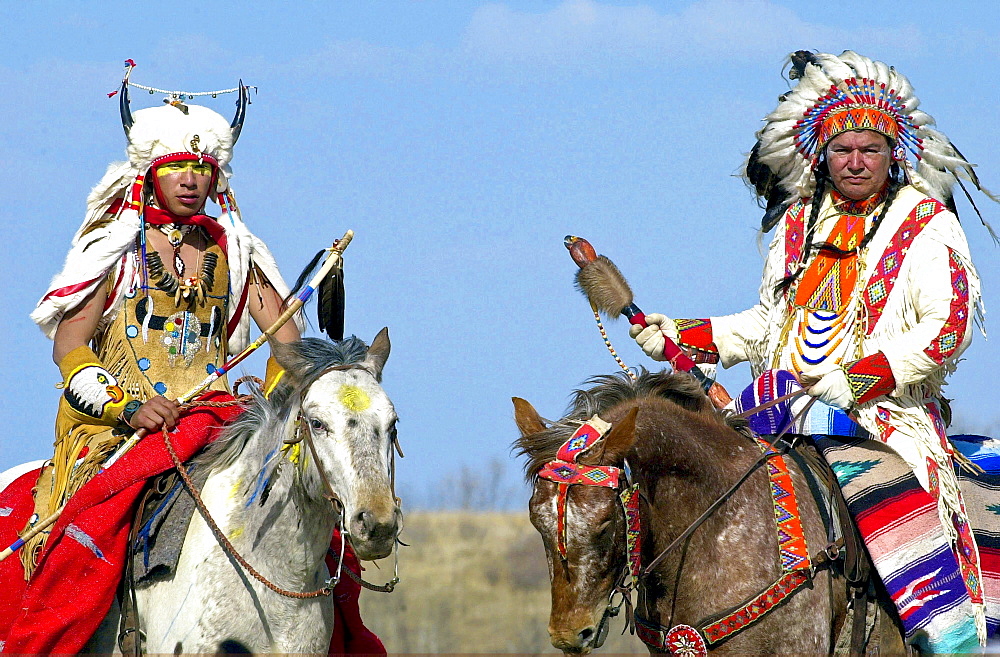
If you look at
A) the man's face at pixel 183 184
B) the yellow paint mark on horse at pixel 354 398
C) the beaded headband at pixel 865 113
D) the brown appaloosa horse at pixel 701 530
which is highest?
the man's face at pixel 183 184

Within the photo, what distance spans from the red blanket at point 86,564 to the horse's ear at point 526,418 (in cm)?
117

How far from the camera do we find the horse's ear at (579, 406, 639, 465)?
5.13 metres

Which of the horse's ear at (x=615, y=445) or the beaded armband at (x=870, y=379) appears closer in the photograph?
the horse's ear at (x=615, y=445)

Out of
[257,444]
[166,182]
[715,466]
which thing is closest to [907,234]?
[715,466]

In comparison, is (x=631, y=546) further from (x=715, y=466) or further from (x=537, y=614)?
(x=537, y=614)

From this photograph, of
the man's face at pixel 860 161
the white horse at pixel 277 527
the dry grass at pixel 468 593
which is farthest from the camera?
the dry grass at pixel 468 593

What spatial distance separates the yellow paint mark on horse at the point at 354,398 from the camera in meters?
5.20

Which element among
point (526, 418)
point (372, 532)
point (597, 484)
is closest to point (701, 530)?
point (597, 484)

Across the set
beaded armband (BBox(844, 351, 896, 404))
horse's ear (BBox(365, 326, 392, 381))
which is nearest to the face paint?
horse's ear (BBox(365, 326, 392, 381))

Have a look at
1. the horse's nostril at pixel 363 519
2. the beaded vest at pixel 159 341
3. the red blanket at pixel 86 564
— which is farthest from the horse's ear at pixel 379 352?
the beaded vest at pixel 159 341

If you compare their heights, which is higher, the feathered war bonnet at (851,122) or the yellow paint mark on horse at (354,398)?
the feathered war bonnet at (851,122)

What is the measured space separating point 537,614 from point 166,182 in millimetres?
8194

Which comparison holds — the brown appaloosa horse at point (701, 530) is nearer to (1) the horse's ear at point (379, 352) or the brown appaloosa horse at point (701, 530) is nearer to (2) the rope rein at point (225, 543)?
(1) the horse's ear at point (379, 352)

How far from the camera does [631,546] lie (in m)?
5.08
